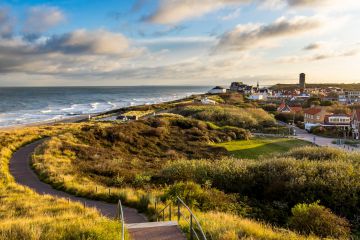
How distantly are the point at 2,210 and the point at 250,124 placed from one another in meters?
52.4

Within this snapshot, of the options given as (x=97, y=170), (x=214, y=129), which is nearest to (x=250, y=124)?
(x=214, y=129)

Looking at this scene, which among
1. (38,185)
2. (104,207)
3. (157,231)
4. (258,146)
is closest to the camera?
(157,231)

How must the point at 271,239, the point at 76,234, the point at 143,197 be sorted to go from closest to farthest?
the point at 76,234 → the point at 271,239 → the point at 143,197

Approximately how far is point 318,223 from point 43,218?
9030 millimetres

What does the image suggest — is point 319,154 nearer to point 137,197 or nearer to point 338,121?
point 137,197

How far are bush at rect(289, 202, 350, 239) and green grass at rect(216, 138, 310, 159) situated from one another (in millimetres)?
21990

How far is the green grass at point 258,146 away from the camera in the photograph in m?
36.0

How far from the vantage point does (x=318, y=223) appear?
11500 millimetres

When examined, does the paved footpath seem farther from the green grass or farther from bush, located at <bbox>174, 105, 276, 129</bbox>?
bush, located at <bbox>174, 105, 276, 129</bbox>

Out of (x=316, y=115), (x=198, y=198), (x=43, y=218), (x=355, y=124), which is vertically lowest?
(x=355, y=124)

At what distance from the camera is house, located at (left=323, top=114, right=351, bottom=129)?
199 feet

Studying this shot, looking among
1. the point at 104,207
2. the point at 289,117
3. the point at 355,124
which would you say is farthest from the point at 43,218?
the point at 289,117

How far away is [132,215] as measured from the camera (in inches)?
488

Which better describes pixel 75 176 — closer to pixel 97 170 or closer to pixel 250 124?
pixel 97 170
